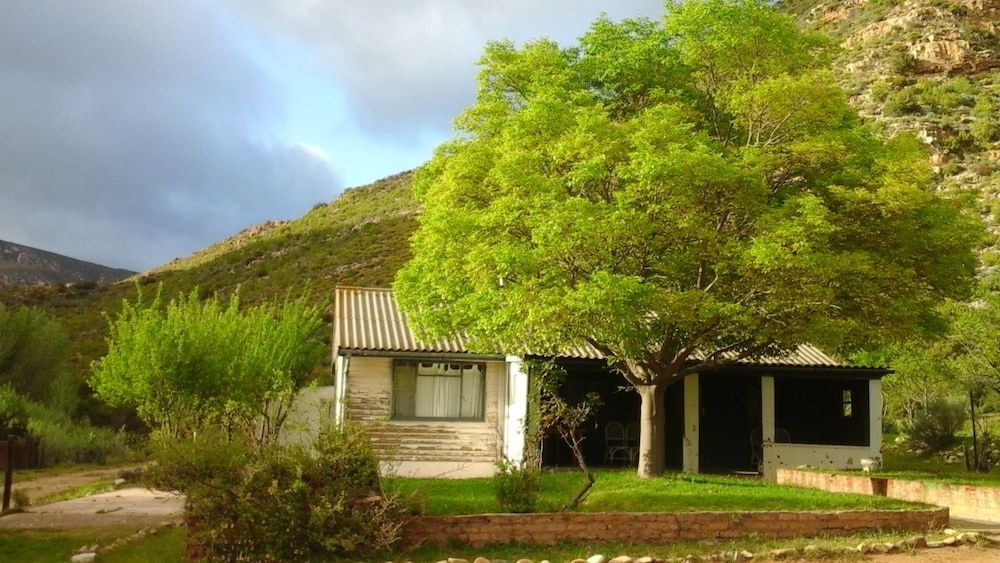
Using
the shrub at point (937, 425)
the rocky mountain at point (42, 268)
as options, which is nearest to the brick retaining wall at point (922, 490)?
the shrub at point (937, 425)

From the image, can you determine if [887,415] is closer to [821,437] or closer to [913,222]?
[821,437]

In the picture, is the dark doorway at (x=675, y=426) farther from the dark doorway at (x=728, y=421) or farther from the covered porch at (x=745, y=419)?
the dark doorway at (x=728, y=421)

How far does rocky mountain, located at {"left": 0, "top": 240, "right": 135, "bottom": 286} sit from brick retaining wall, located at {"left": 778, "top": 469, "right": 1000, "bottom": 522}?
56.5 m

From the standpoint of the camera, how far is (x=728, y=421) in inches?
904

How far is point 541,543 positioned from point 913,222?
30.8 ft

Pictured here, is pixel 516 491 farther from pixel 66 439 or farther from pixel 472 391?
pixel 66 439

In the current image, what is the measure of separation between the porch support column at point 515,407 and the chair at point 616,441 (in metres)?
3.66

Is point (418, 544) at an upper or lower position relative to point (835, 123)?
lower

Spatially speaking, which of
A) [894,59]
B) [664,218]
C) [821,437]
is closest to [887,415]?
[821,437]

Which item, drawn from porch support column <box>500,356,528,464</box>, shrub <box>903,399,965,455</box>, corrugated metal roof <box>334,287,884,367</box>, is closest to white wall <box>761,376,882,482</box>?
corrugated metal roof <box>334,287,884,367</box>

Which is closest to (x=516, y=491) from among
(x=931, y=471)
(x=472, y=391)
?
(x=472, y=391)

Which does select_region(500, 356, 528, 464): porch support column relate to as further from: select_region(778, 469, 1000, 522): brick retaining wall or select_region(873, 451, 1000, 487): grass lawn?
select_region(873, 451, 1000, 487): grass lawn

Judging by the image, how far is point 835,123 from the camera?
16031 millimetres

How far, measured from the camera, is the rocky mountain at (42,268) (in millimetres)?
64688
